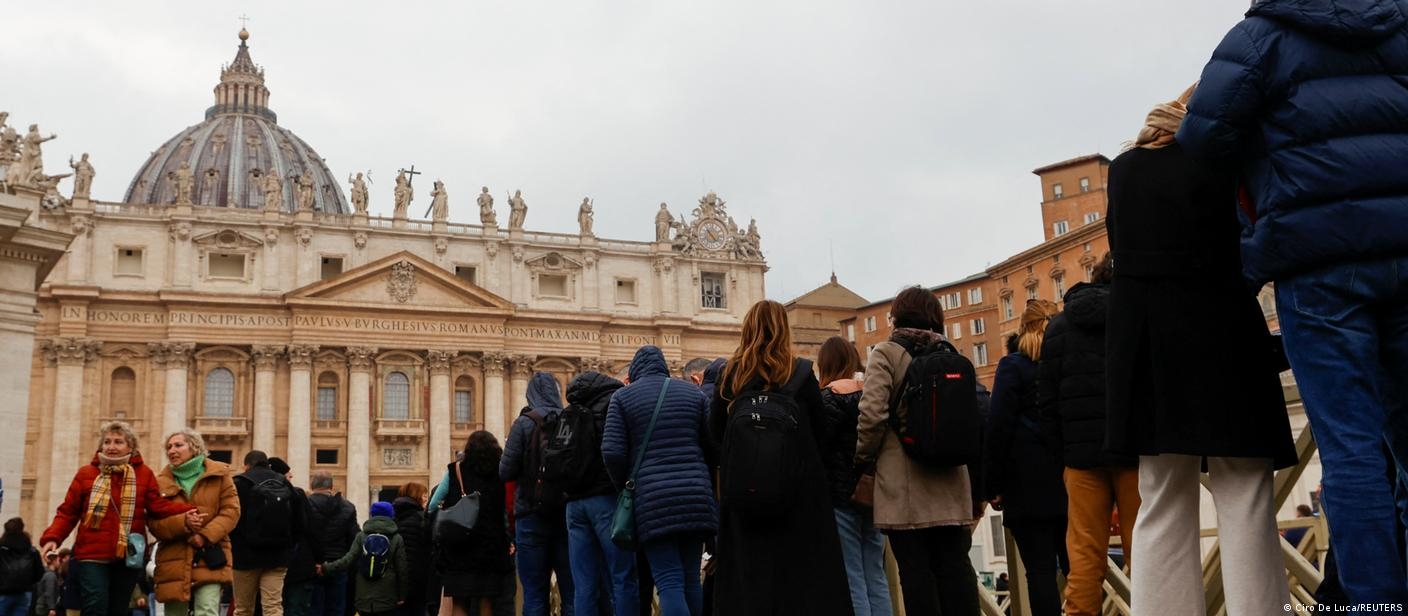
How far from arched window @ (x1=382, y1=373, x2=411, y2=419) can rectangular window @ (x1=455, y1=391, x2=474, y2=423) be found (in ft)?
6.97

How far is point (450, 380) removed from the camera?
49.2 metres

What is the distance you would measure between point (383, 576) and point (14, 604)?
4.64 meters

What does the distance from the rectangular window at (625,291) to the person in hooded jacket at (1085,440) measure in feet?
160

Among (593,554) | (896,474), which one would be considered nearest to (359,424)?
(593,554)

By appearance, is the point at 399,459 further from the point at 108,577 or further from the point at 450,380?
the point at 108,577

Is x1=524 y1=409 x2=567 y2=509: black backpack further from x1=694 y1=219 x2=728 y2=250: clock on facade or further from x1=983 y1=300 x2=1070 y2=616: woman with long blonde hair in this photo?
x1=694 y1=219 x2=728 y2=250: clock on facade

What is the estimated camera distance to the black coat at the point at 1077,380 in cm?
538

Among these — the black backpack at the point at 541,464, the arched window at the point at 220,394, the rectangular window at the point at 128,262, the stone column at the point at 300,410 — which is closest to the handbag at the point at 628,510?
the black backpack at the point at 541,464

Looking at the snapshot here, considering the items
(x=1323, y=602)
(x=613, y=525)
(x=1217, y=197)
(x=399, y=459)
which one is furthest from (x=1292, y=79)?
(x=399, y=459)

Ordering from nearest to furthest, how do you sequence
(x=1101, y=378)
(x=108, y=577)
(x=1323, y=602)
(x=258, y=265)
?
(x=1323, y=602)
(x=1101, y=378)
(x=108, y=577)
(x=258, y=265)

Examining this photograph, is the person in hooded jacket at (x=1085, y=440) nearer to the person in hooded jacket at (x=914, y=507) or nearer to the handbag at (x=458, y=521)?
the person in hooded jacket at (x=914, y=507)

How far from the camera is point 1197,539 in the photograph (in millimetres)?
3934

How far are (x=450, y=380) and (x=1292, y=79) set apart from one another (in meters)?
47.6

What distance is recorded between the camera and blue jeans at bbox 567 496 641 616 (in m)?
7.23
